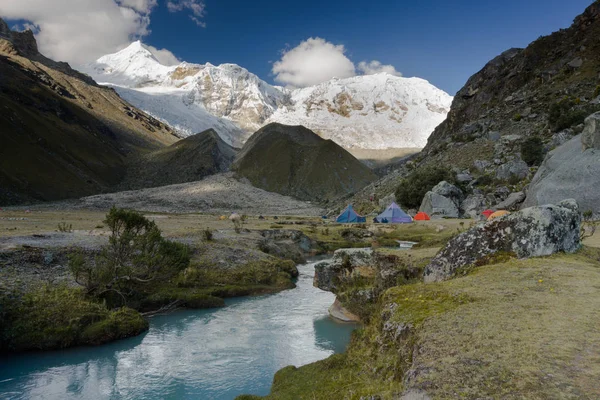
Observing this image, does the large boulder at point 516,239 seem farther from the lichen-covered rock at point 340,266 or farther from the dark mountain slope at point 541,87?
the dark mountain slope at point 541,87

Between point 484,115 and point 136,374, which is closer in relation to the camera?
point 136,374

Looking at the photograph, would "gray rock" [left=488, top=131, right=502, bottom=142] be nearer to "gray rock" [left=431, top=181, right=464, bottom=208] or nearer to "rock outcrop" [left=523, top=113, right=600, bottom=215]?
"gray rock" [left=431, top=181, right=464, bottom=208]

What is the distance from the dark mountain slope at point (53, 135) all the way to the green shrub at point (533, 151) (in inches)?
4198

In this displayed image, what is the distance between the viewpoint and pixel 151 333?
21172 millimetres

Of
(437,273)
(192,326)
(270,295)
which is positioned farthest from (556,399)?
(270,295)

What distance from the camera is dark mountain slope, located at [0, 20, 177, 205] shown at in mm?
104625

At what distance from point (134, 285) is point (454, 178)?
5014 cm

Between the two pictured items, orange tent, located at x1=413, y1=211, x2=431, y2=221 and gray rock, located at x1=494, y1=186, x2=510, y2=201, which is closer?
gray rock, located at x1=494, y1=186, x2=510, y2=201

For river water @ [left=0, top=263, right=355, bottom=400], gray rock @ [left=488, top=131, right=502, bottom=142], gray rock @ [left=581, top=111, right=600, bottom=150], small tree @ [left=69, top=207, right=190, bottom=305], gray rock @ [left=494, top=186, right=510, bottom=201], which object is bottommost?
river water @ [left=0, top=263, right=355, bottom=400]

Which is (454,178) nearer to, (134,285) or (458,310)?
(134,285)

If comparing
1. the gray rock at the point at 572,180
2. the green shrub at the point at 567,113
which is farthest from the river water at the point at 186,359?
the green shrub at the point at 567,113

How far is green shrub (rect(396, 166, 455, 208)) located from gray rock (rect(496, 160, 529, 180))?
6.90 m

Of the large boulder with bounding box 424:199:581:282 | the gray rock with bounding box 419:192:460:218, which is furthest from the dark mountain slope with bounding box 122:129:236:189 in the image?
the large boulder with bounding box 424:199:581:282

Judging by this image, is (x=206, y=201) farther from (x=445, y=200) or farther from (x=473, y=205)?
(x=473, y=205)
